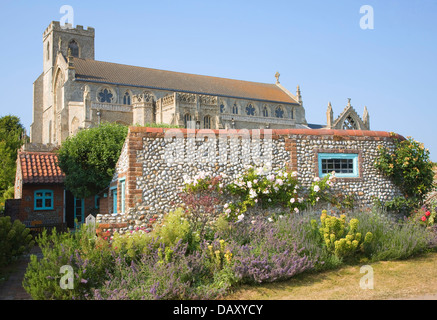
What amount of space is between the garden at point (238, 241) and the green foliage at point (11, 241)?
0.29ft

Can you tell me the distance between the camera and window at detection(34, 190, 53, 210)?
850 inches

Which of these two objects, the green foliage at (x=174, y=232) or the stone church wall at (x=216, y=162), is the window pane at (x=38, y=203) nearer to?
the stone church wall at (x=216, y=162)

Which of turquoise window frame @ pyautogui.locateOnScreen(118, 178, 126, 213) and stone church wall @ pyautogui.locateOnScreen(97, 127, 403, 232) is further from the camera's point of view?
turquoise window frame @ pyautogui.locateOnScreen(118, 178, 126, 213)

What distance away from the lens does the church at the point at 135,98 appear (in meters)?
47.3

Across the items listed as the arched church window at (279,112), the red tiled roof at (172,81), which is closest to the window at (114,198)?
the red tiled roof at (172,81)

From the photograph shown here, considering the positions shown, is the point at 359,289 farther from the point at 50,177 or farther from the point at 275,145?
the point at 50,177

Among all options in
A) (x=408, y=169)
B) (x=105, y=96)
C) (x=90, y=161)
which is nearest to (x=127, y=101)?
(x=105, y=96)

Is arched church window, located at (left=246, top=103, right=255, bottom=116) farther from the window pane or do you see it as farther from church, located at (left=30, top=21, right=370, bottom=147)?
the window pane

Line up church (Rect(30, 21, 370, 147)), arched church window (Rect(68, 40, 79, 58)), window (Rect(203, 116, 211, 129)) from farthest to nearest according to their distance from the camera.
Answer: arched church window (Rect(68, 40, 79, 58)), window (Rect(203, 116, 211, 129)), church (Rect(30, 21, 370, 147))

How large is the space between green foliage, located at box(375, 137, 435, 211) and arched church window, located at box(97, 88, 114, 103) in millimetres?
42726

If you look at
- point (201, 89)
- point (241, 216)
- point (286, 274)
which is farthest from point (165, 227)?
point (201, 89)

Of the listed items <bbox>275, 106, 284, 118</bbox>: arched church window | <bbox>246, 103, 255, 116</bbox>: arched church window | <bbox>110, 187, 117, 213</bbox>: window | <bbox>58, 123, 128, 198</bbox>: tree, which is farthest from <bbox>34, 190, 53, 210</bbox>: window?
<bbox>275, 106, 284, 118</bbox>: arched church window

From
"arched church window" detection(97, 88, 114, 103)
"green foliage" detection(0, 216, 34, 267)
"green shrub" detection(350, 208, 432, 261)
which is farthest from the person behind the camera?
"arched church window" detection(97, 88, 114, 103)

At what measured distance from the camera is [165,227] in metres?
10.6
